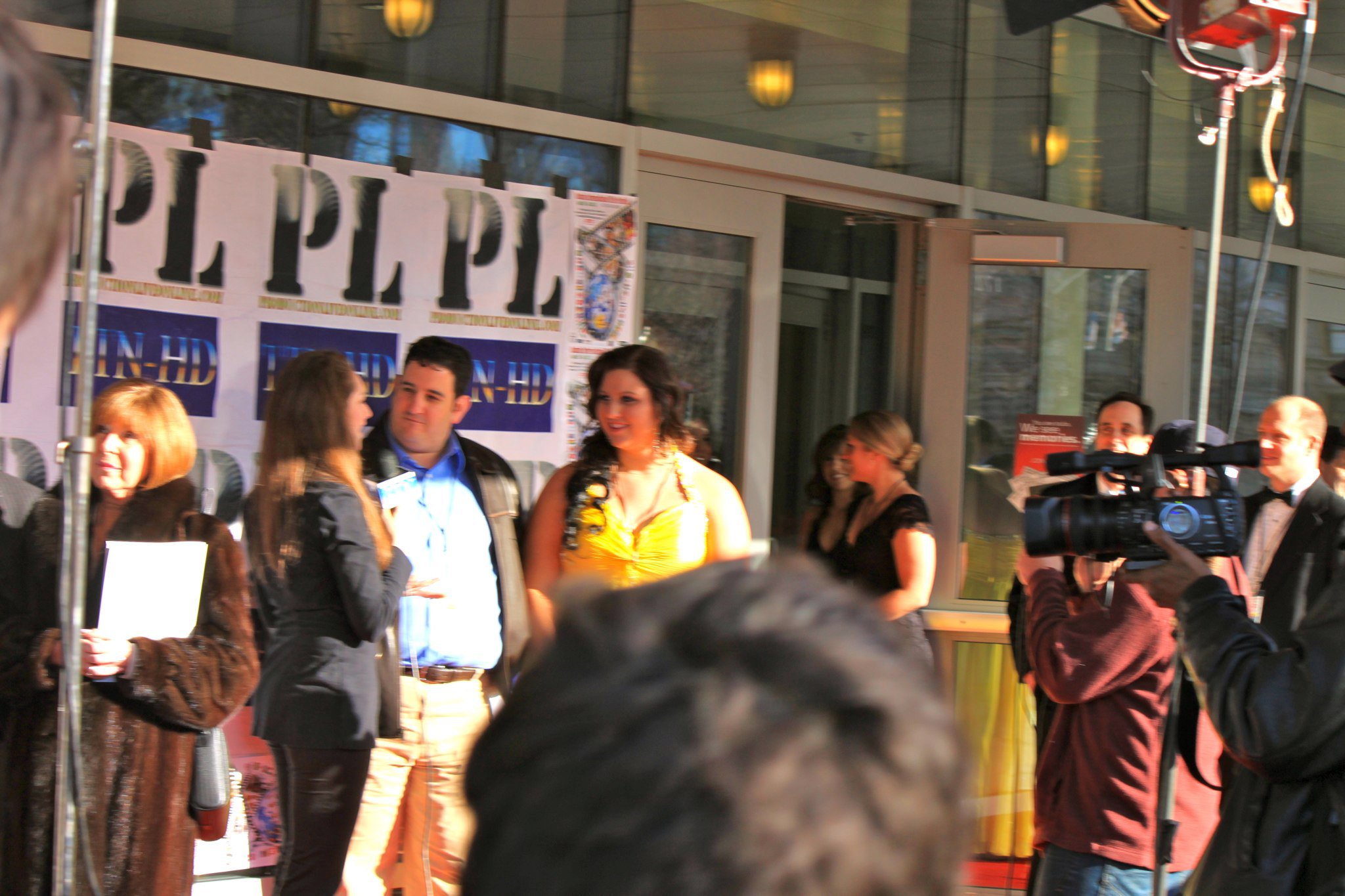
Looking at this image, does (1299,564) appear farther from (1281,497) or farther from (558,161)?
(558,161)

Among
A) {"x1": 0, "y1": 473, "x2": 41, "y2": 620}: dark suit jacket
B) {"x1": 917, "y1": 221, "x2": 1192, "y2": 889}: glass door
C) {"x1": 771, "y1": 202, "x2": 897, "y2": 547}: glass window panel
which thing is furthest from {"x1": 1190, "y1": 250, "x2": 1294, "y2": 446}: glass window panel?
{"x1": 0, "y1": 473, "x2": 41, "y2": 620}: dark suit jacket

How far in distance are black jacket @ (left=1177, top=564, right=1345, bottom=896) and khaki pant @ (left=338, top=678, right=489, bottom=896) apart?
180 cm

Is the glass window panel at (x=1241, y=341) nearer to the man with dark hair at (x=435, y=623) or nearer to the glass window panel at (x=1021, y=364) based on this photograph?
the glass window panel at (x=1021, y=364)

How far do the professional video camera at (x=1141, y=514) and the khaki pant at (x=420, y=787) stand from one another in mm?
1545

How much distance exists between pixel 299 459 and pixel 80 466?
38.6 inches

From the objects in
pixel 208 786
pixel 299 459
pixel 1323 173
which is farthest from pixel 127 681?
pixel 1323 173

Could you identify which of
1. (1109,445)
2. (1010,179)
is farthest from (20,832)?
(1010,179)

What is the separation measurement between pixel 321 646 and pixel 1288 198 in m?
5.18

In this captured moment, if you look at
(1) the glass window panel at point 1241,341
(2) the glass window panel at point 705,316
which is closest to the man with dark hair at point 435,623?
(2) the glass window panel at point 705,316

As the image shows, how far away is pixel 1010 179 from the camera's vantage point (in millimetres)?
5078

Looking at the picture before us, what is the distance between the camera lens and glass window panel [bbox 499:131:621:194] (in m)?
4.08

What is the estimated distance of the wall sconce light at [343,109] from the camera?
3.79 meters

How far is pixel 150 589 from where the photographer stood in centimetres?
262

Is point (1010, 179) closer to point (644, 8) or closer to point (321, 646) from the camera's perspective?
point (644, 8)
